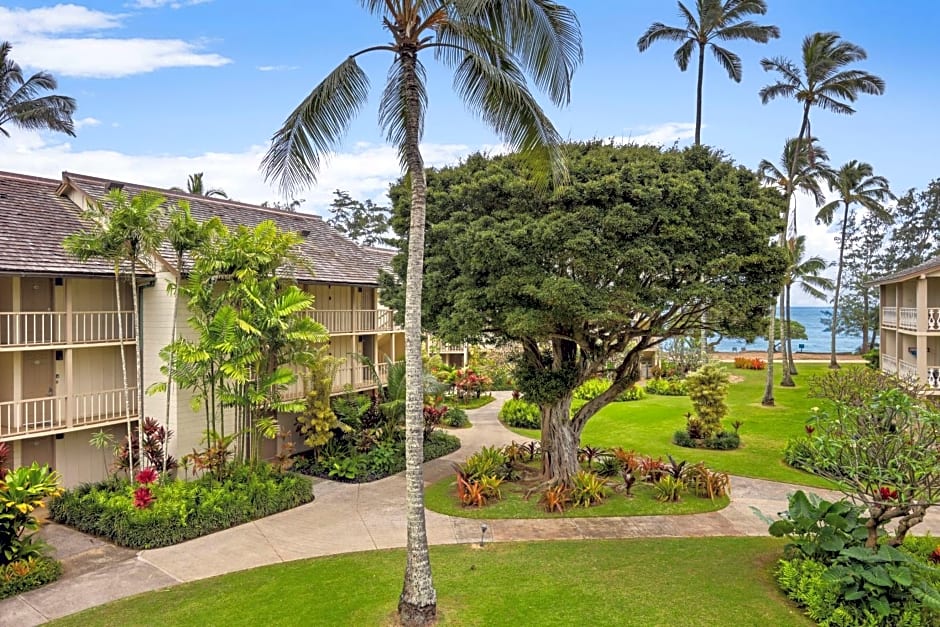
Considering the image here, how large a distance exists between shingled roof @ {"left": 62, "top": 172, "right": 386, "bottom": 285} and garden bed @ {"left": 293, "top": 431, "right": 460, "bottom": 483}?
5.04 meters

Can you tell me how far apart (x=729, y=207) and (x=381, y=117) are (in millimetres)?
7280

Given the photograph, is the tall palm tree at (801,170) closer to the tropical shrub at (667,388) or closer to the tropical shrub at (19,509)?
the tropical shrub at (667,388)

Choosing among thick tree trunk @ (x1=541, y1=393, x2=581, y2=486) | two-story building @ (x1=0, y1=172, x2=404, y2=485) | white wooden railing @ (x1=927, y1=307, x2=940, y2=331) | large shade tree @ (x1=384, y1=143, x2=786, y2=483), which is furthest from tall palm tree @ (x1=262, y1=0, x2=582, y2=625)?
white wooden railing @ (x1=927, y1=307, x2=940, y2=331)

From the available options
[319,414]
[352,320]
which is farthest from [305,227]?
[319,414]

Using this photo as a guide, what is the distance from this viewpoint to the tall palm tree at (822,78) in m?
21.9

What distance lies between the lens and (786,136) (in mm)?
27578

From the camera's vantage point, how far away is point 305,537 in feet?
37.7

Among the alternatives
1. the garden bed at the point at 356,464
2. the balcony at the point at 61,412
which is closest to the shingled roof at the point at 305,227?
the balcony at the point at 61,412

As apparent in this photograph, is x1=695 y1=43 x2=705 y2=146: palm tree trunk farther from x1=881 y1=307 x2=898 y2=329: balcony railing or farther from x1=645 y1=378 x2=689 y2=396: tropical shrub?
x1=645 y1=378 x2=689 y2=396: tropical shrub

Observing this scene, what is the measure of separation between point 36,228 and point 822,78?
26.6 metres

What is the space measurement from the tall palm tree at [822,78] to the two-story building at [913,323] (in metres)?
4.80

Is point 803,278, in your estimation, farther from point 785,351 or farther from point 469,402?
point 469,402

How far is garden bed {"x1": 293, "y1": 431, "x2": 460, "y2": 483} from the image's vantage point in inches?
609

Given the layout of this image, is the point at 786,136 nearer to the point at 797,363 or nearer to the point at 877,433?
the point at 797,363
